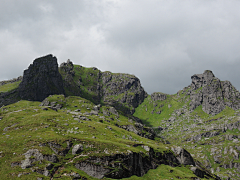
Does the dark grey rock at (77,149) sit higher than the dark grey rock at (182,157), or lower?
higher

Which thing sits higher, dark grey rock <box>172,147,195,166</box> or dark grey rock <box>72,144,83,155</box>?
dark grey rock <box>72,144,83,155</box>

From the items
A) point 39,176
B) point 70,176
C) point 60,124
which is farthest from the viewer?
point 60,124

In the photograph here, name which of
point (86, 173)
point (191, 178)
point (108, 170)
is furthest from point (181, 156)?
point (86, 173)

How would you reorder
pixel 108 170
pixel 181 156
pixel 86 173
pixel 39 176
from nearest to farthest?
pixel 39 176, pixel 86 173, pixel 108 170, pixel 181 156

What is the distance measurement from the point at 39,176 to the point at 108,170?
70.8ft

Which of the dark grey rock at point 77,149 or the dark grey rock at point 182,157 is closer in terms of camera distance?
the dark grey rock at point 77,149

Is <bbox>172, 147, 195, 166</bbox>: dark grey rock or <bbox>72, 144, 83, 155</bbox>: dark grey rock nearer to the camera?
<bbox>72, 144, 83, 155</bbox>: dark grey rock

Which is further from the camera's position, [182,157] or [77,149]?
[182,157]

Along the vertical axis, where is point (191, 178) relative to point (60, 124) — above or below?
below

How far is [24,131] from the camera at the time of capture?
62.5m

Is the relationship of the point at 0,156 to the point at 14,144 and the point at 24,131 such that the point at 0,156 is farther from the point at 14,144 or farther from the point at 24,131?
the point at 24,131

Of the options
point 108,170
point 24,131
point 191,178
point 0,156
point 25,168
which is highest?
point 24,131

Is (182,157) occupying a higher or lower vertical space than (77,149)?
lower

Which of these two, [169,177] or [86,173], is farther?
[169,177]
